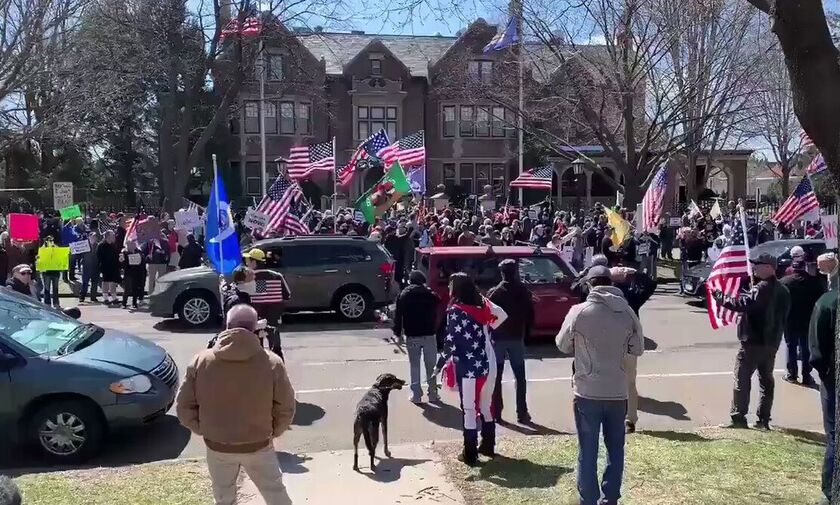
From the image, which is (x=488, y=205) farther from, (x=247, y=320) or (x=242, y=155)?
(x=247, y=320)

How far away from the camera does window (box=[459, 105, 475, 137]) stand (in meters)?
46.6

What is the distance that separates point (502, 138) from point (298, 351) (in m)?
35.5

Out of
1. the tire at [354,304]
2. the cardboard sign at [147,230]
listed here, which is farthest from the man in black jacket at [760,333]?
the cardboard sign at [147,230]

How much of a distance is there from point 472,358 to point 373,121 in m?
40.0

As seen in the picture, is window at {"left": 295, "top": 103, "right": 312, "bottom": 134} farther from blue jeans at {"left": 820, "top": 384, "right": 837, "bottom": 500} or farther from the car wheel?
blue jeans at {"left": 820, "top": 384, "right": 837, "bottom": 500}

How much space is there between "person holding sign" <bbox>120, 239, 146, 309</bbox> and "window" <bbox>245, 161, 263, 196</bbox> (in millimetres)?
26733

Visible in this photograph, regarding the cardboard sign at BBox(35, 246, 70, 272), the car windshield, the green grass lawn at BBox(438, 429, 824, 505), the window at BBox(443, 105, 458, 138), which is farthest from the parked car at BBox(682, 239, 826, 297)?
the window at BBox(443, 105, 458, 138)

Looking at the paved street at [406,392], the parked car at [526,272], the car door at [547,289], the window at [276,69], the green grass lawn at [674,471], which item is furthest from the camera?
the window at [276,69]

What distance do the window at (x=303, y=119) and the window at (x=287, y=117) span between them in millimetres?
242

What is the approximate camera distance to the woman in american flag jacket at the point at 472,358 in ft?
22.5

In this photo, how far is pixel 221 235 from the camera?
406 inches

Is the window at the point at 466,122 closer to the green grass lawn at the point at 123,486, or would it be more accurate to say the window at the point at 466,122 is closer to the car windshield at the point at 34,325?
the car windshield at the point at 34,325

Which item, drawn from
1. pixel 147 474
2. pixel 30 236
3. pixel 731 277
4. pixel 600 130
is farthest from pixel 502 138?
pixel 147 474

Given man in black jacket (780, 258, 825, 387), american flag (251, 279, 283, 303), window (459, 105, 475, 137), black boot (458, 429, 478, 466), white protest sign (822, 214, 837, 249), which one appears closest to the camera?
black boot (458, 429, 478, 466)
